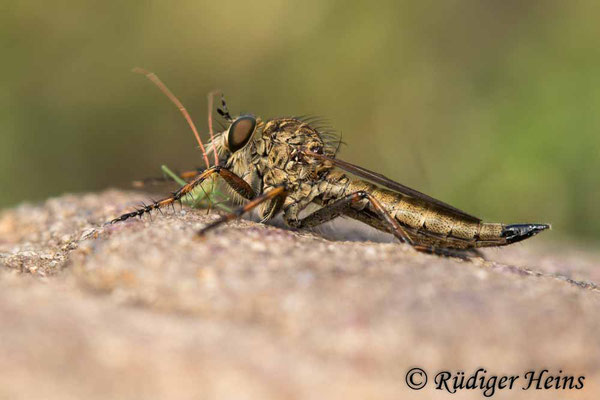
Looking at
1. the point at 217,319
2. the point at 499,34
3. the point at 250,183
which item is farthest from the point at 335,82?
the point at 217,319

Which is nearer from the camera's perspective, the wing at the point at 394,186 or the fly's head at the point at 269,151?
the wing at the point at 394,186

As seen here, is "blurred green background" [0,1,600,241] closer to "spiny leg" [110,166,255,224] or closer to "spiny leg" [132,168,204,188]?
"spiny leg" [132,168,204,188]

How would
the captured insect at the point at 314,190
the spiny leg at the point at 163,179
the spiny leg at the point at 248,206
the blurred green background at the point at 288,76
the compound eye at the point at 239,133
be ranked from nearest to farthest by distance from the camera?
the spiny leg at the point at 248,206
the captured insect at the point at 314,190
the compound eye at the point at 239,133
the spiny leg at the point at 163,179
the blurred green background at the point at 288,76

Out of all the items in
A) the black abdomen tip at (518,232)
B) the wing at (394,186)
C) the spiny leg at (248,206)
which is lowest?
the spiny leg at (248,206)

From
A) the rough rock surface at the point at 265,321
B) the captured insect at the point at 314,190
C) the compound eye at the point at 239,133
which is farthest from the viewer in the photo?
the compound eye at the point at 239,133

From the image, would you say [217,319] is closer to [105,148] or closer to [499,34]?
[105,148]

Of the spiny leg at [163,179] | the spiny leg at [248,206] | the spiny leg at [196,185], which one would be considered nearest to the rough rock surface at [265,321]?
the spiny leg at [248,206]

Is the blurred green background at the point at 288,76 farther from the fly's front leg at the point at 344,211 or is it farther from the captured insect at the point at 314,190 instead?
the fly's front leg at the point at 344,211

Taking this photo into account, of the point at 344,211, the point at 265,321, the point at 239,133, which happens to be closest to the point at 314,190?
the point at 344,211
